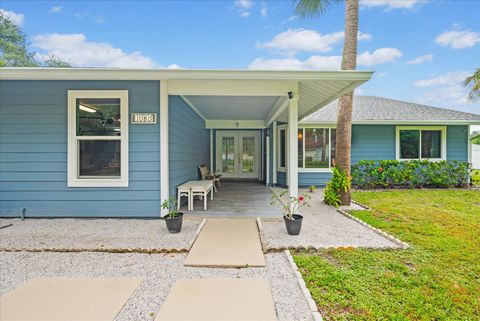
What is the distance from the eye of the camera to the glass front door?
11.0m

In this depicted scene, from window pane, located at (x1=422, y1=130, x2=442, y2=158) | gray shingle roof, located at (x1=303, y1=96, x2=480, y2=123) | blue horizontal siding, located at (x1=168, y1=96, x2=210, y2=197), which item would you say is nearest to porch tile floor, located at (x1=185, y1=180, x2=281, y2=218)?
blue horizontal siding, located at (x1=168, y1=96, x2=210, y2=197)

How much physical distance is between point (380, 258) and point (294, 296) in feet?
5.02

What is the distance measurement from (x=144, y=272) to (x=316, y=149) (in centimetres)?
773

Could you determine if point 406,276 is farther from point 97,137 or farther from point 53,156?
point 53,156

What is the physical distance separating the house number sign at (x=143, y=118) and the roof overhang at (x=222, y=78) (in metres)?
0.58

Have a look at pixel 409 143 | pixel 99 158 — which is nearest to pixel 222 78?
pixel 99 158

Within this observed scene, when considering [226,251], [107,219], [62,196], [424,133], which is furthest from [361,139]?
[62,196]

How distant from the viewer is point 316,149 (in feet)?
29.6

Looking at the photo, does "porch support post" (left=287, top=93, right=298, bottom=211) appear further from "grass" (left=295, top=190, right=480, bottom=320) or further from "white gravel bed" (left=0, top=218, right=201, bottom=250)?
"white gravel bed" (left=0, top=218, right=201, bottom=250)

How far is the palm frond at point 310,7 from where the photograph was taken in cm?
695

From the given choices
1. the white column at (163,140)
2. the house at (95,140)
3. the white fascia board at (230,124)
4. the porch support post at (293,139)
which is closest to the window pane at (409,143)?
the white fascia board at (230,124)

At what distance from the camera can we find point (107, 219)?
4.51 meters

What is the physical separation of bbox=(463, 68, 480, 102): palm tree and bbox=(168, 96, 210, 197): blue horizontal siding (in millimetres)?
9129

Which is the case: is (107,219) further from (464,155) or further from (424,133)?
(464,155)
